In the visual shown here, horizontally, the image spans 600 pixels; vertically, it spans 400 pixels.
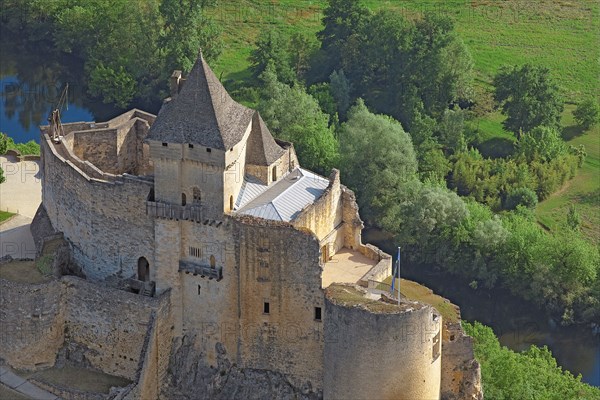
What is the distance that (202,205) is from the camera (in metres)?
64.6

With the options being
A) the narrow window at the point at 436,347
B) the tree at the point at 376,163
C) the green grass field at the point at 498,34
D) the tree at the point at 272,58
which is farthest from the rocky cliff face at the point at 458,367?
the tree at the point at 272,58

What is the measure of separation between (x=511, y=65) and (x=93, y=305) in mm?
50858

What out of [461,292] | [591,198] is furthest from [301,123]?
[591,198]

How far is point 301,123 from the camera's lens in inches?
3743

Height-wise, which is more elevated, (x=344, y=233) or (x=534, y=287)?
(x=344, y=233)

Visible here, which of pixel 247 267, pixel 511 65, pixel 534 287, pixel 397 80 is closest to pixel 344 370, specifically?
pixel 247 267

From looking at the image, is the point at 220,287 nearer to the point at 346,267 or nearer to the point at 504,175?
the point at 346,267

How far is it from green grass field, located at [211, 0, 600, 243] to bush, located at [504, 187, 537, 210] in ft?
27.2

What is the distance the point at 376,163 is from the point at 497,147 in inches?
532

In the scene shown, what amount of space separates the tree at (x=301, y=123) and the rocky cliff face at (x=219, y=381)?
26.4 metres

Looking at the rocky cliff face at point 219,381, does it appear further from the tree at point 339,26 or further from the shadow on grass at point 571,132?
the tree at point 339,26

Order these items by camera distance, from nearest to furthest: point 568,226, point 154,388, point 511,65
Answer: point 154,388
point 568,226
point 511,65

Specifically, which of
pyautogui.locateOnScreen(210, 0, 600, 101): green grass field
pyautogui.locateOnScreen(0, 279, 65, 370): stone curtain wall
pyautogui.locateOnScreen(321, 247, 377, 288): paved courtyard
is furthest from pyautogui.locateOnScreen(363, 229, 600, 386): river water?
pyautogui.locateOnScreen(210, 0, 600, 101): green grass field

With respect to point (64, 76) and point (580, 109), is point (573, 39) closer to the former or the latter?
point (580, 109)
